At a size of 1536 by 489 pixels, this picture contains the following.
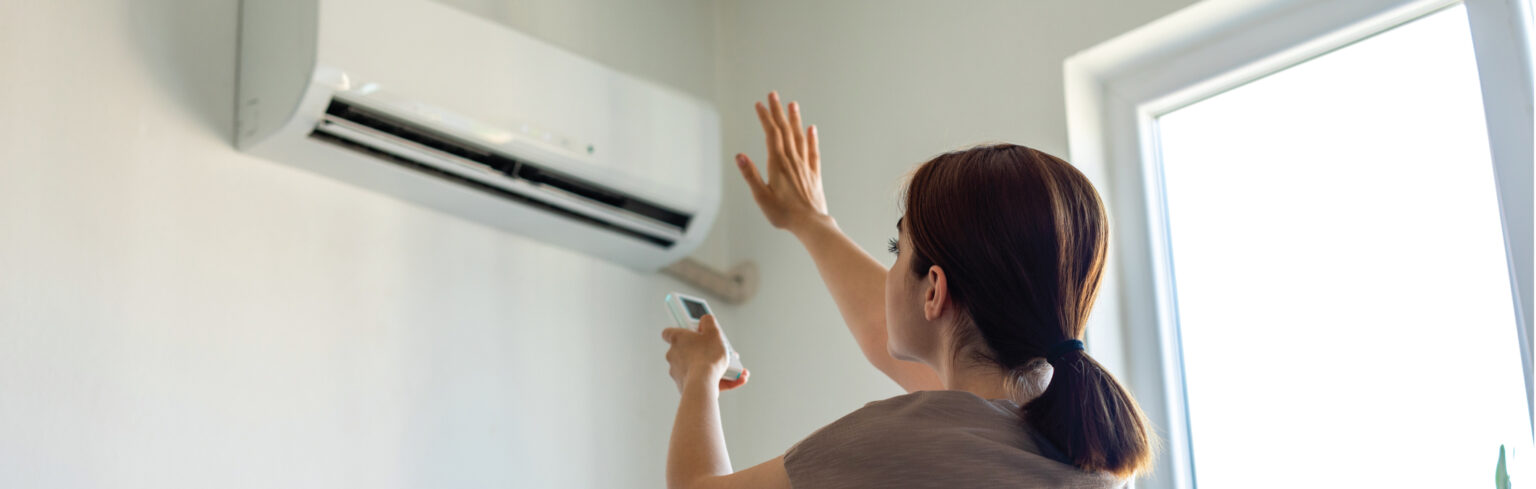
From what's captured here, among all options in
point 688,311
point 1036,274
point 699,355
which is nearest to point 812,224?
point 688,311

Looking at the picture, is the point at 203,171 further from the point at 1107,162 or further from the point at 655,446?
the point at 1107,162

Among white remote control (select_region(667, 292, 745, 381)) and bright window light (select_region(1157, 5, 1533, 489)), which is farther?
bright window light (select_region(1157, 5, 1533, 489))

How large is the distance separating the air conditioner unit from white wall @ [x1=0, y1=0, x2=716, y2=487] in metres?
0.08

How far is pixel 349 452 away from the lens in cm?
182

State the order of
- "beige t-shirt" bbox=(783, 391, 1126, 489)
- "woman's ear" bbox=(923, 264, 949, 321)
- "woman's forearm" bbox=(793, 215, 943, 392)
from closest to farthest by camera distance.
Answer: "beige t-shirt" bbox=(783, 391, 1126, 489), "woman's ear" bbox=(923, 264, 949, 321), "woman's forearm" bbox=(793, 215, 943, 392)

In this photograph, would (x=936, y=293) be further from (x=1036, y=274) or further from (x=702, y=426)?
(x=702, y=426)

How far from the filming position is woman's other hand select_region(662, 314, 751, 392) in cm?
125

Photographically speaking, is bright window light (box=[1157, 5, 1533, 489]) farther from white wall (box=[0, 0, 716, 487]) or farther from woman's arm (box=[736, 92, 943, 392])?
white wall (box=[0, 0, 716, 487])

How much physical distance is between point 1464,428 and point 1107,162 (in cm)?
68

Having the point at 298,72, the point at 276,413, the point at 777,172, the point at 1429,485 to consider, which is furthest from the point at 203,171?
the point at 1429,485

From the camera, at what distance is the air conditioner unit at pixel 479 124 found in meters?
1.72

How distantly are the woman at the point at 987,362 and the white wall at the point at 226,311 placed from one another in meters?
0.87

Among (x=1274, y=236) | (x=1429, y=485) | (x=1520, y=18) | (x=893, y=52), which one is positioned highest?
(x=893, y=52)

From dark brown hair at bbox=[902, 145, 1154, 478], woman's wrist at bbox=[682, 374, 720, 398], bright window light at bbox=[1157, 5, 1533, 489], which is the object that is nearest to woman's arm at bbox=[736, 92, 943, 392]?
woman's wrist at bbox=[682, 374, 720, 398]
